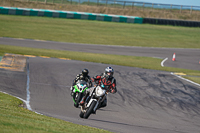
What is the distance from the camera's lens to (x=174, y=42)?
4134cm

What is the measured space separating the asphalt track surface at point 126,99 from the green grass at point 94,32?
1711 cm

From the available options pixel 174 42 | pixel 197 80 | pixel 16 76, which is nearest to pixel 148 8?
pixel 174 42

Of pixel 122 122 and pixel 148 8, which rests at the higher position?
pixel 148 8

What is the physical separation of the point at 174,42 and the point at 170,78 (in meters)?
23.1

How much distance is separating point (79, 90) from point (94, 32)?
32543mm

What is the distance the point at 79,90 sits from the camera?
1066 cm

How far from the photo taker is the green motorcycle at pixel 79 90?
10.6m

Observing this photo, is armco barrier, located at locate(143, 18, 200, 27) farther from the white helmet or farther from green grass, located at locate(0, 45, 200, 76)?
the white helmet

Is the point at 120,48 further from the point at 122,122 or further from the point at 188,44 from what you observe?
the point at 122,122

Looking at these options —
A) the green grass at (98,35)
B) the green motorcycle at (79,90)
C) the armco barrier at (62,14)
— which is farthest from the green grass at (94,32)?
the green motorcycle at (79,90)

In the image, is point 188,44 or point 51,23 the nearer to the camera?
point 188,44

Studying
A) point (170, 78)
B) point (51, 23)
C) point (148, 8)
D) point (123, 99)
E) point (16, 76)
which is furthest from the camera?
point (148, 8)

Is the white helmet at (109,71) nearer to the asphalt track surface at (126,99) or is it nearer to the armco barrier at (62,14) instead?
the asphalt track surface at (126,99)

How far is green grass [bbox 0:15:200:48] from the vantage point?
37.4 metres
